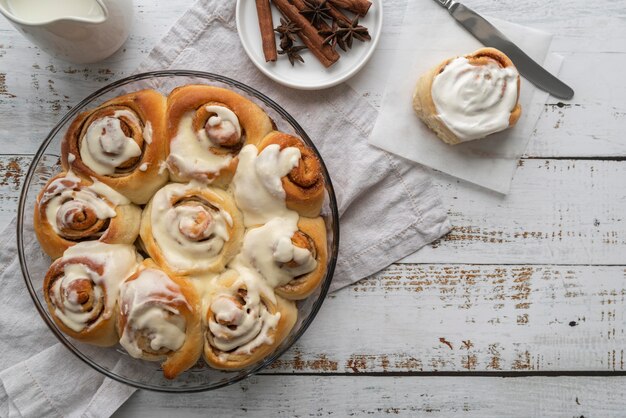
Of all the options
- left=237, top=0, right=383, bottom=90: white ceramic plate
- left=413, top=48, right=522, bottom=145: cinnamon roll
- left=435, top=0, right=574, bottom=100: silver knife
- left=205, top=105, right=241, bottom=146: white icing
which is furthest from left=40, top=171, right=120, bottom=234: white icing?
left=435, top=0, right=574, bottom=100: silver knife

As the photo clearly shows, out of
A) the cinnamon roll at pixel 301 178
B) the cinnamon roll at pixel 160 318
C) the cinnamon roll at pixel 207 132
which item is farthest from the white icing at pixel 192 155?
the cinnamon roll at pixel 160 318

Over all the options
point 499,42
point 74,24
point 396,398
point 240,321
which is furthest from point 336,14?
point 396,398

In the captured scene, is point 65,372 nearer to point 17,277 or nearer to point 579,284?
point 17,277

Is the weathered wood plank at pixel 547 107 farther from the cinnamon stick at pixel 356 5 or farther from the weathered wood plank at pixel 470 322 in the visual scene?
the weathered wood plank at pixel 470 322

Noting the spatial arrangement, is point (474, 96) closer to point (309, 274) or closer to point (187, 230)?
point (309, 274)

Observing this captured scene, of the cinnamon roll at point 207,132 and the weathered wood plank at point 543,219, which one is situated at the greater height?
the cinnamon roll at point 207,132

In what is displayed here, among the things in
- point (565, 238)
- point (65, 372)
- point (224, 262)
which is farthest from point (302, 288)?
point (565, 238)
